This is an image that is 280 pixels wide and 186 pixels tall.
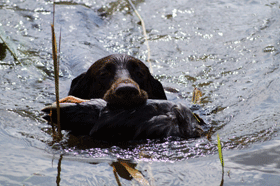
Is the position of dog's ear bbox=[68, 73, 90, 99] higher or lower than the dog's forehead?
lower

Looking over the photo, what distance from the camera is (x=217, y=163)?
2.44 m

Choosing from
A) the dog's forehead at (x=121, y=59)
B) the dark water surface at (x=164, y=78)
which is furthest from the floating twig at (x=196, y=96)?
the dog's forehead at (x=121, y=59)

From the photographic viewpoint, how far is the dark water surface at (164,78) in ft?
7.61

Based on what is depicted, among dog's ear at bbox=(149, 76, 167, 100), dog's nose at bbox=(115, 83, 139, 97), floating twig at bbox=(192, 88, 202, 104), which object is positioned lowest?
floating twig at bbox=(192, 88, 202, 104)

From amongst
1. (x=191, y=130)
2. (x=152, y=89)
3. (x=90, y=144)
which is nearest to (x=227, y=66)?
(x=152, y=89)

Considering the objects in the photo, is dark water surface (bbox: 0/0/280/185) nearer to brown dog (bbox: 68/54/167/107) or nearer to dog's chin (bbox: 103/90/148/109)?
dog's chin (bbox: 103/90/148/109)

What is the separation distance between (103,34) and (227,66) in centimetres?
242

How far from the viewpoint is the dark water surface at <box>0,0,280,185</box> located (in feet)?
7.61

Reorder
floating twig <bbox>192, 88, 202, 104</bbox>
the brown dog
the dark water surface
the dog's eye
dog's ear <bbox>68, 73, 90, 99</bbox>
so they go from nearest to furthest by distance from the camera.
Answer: the dark water surface, the brown dog, the dog's eye, dog's ear <bbox>68, 73, 90, 99</bbox>, floating twig <bbox>192, 88, 202, 104</bbox>

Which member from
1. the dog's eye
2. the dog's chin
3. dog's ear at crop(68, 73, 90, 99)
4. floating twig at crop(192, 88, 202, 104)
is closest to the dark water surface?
floating twig at crop(192, 88, 202, 104)

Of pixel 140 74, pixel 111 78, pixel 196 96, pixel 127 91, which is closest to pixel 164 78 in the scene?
pixel 196 96

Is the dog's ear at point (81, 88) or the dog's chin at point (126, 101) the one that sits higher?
the dog's chin at point (126, 101)

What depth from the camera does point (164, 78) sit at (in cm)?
554

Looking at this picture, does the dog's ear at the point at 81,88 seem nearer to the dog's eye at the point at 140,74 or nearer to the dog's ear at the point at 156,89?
the dog's eye at the point at 140,74
